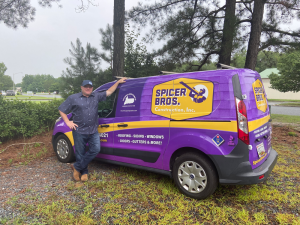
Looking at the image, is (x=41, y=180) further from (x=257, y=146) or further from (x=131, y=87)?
(x=257, y=146)

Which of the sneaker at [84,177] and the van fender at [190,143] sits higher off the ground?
the van fender at [190,143]

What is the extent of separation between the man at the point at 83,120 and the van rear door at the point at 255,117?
8.11ft

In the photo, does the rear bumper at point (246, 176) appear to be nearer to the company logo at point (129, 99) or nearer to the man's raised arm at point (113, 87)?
the company logo at point (129, 99)

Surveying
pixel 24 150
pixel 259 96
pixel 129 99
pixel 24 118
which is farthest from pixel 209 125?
pixel 24 118

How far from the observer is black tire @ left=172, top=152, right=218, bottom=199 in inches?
117

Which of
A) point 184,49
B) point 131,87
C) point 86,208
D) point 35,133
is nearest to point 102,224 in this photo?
point 86,208

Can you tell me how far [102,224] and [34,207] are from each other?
1115 mm

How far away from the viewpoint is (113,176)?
162 inches

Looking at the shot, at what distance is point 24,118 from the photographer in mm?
6594

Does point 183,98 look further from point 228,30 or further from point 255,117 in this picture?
point 228,30

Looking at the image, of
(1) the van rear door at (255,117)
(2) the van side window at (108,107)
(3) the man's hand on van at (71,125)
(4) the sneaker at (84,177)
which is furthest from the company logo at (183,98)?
Result: (4) the sneaker at (84,177)

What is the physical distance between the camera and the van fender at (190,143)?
2914 mm

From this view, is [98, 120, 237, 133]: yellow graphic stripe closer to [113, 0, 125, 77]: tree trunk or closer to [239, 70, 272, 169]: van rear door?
[239, 70, 272, 169]: van rear door

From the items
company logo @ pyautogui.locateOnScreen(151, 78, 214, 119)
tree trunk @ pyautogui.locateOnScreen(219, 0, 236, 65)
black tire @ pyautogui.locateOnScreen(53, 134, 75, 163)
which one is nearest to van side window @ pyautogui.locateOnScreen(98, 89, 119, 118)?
company logo @ pyautogui.locateOnScreen(151, 78, 214, 119)
